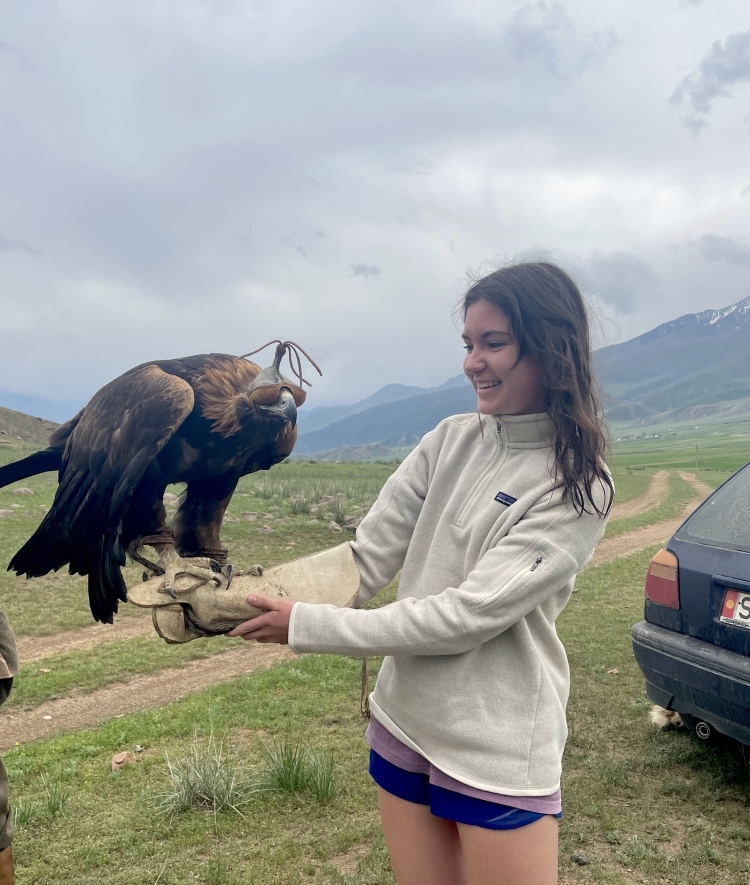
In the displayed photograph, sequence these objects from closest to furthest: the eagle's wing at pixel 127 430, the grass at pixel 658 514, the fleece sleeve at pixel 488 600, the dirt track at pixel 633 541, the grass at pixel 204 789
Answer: the fleece sleeve at pixel 488 600 < the eagle's wing at pixel 127 430 < the grass at pixel 204 789 < the dirt track at pixel 633 541 < the grass at pixel 658 514

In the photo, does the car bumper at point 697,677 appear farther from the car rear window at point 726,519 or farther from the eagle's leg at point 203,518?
the eagle's leg at point 203,518

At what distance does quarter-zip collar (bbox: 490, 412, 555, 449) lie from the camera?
5.71ft

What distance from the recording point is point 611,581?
33.4 feet

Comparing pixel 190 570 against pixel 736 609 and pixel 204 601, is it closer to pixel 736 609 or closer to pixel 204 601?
pixel 204 601

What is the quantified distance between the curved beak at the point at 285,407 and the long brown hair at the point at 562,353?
617 millimetres

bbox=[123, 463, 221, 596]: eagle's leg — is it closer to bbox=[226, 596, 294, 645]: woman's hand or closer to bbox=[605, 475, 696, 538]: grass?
bbox=[226, 596, 294, 645]: woman's hand

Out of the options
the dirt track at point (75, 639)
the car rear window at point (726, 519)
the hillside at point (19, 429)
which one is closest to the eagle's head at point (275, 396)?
the car rear window at point (726, 519)

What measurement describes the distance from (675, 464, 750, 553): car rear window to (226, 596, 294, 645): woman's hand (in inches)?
109

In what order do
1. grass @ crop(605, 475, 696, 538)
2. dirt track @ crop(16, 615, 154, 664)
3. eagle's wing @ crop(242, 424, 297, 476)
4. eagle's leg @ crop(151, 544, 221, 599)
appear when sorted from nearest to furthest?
1. eagle's leg @ crop(151, 544, 221, 599)
2. eagle's wing @ crop(242, 424, 297, 476)
3. dirt track @ crop(16, 615, 154, 664)
4. grass @ crop(605, 475, 696, 538)

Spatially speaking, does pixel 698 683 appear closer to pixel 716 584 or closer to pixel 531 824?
pixel 716 584

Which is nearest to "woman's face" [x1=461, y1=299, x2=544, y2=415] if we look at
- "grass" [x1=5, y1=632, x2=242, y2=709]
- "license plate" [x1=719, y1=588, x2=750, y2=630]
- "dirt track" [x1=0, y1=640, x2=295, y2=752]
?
"license plate" [x1=719, y1=588, x2=750, y2=630]

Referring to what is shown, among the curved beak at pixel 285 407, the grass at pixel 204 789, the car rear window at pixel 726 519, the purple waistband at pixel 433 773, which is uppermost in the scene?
the curved beak at pixel 285 407

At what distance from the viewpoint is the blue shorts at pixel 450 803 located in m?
1.60

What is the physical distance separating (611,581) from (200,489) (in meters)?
9.23
